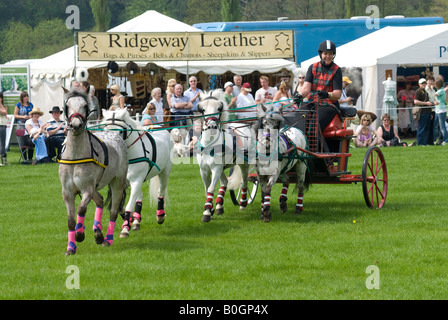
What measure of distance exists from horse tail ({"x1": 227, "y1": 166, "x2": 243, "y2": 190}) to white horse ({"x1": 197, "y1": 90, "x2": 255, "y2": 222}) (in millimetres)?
410

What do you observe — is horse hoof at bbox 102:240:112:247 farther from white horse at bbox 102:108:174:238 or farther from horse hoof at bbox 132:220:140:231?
horse hoof at bbox 132:220:140:231

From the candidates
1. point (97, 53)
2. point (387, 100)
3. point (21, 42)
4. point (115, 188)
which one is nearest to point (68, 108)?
point (115, 188)

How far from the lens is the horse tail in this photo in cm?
1231

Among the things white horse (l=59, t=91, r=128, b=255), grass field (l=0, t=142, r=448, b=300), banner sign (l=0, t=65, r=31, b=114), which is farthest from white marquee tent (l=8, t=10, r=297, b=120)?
white horse (l=59, t=91, r=128, b=255)

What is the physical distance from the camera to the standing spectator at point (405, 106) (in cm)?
2641

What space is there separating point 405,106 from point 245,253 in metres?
19.6

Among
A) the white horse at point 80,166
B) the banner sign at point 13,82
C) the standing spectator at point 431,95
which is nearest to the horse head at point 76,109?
the white horse at point 80,166

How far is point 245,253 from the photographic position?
9.19 metres

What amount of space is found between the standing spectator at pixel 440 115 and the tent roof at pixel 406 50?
253cm

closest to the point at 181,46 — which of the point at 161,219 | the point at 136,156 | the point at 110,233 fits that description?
the point at 161,219

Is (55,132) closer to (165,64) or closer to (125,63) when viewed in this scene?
(125,63)

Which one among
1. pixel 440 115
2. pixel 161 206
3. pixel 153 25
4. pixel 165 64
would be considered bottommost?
pixel 161 206

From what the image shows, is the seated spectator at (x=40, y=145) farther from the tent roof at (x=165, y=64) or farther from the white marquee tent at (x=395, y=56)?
the white marquee tent at (x=395, y=56)
